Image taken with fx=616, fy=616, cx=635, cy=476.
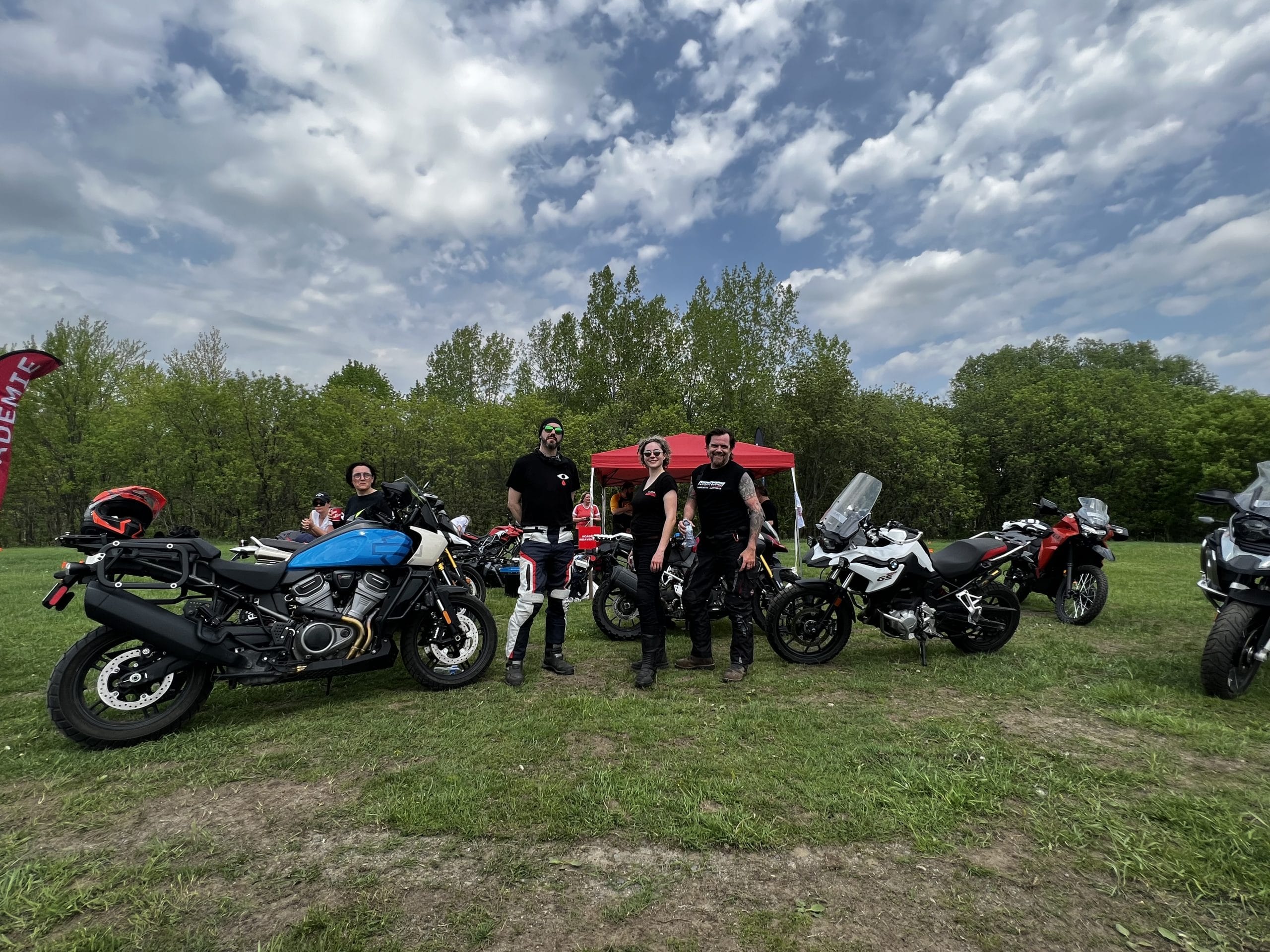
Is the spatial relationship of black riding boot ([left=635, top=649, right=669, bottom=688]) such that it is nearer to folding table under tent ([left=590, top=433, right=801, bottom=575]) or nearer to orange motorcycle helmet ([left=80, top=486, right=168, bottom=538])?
orange motorcycle helmet ([left=80, top=486, right=168, bottom=538])

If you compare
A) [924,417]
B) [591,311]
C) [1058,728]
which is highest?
[591,311]

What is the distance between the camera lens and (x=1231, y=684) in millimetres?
3732

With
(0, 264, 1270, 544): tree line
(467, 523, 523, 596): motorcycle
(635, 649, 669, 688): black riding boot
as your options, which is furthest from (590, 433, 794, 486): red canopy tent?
(0, 264, 1270, 544): tree line

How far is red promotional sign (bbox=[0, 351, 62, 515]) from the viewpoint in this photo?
4.34 metres

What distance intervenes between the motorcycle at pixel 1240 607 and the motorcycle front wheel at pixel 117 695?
229 inches

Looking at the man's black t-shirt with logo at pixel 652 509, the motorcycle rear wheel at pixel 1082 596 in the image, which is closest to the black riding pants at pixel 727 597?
the man's black t-shirt with logo at pixel 652 509

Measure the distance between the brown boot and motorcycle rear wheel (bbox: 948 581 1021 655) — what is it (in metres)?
1.98

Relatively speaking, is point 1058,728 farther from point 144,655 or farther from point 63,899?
point 144,655

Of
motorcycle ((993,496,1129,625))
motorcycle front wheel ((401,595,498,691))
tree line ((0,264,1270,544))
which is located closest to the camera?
motorcycle front wheel ((401,595,498,691))

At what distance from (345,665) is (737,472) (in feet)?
9.33

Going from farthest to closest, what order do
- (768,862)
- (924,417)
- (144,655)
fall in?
(924,417) < (144,655) < (768,862)

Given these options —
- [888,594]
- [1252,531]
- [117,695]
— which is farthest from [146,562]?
[1252,531]

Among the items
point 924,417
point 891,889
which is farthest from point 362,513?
point 924,417

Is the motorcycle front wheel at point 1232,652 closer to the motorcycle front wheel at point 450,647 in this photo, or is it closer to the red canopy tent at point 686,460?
the motorcycle front wheel at point 450,647
